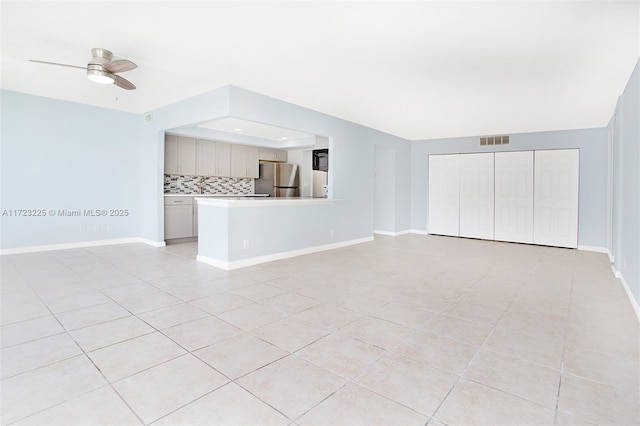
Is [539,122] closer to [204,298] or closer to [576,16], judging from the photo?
[576,16]

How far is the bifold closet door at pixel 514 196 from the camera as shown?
6953 millimetres

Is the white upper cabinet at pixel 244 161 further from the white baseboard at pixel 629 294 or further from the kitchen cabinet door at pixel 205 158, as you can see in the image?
the white baseboard at pixel 629 294

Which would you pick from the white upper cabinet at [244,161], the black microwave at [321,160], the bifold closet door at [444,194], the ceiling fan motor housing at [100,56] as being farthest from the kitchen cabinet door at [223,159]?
the bifold closet door at [444,194]

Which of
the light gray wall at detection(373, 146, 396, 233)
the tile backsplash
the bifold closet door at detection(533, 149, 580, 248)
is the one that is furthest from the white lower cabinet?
the bifold closet door at detection(533, 149, 580, 248)

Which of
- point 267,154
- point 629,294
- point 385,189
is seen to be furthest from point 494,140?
point 267,154

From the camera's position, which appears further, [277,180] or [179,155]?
[277,180]

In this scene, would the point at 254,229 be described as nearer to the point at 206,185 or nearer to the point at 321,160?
the point at 321,160

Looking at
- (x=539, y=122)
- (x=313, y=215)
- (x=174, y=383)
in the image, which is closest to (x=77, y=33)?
(x=174, y=383)

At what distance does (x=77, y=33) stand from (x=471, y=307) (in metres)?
4.30

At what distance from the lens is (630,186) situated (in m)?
3.40

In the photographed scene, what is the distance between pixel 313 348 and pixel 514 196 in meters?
6.58

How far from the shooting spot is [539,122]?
6062 millimetres

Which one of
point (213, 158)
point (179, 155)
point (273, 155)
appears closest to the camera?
point (179, 155)

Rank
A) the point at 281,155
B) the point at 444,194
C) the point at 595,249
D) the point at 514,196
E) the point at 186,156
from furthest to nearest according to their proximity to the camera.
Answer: the point at 281,155 < the point at 444,194 < the point at 514,196 < the point at 186,156 < the point at 595,249
